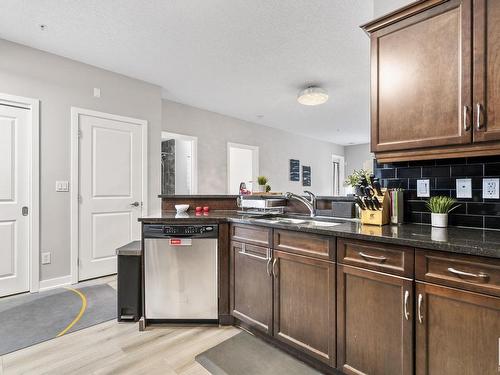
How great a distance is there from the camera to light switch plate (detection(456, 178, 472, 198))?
167cm

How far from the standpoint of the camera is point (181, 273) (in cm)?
220

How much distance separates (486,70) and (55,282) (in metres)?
4.08

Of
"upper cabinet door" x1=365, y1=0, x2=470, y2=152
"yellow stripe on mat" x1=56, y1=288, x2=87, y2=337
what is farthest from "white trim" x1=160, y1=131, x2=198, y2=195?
"upper cabinet door" x1=365, y1=0, x2=470, y2=152

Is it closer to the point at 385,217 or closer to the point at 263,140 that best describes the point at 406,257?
the point at 385,217

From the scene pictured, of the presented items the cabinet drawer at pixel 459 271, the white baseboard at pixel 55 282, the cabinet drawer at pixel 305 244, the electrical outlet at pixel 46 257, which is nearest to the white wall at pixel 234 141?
the electrical outlet at pixel 46 257

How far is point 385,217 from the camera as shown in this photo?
1822mm

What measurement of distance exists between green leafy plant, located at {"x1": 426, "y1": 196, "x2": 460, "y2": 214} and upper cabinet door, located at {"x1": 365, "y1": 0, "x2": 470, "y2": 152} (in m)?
0.36

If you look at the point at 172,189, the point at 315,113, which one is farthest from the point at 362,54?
the point at 172,189

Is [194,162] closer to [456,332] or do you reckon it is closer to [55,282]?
[55,282]

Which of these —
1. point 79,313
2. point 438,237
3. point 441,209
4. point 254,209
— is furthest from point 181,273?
point 441,209

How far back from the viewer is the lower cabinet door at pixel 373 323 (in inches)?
51.2

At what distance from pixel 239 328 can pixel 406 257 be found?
4.72 ft

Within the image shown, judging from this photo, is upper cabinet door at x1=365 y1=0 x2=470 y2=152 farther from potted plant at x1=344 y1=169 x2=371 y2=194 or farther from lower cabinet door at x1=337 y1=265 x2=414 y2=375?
lower cabinet door at x1=337 y1=265 x2=414 y2=375

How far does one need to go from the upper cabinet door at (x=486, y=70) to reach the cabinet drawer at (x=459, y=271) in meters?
0.65
